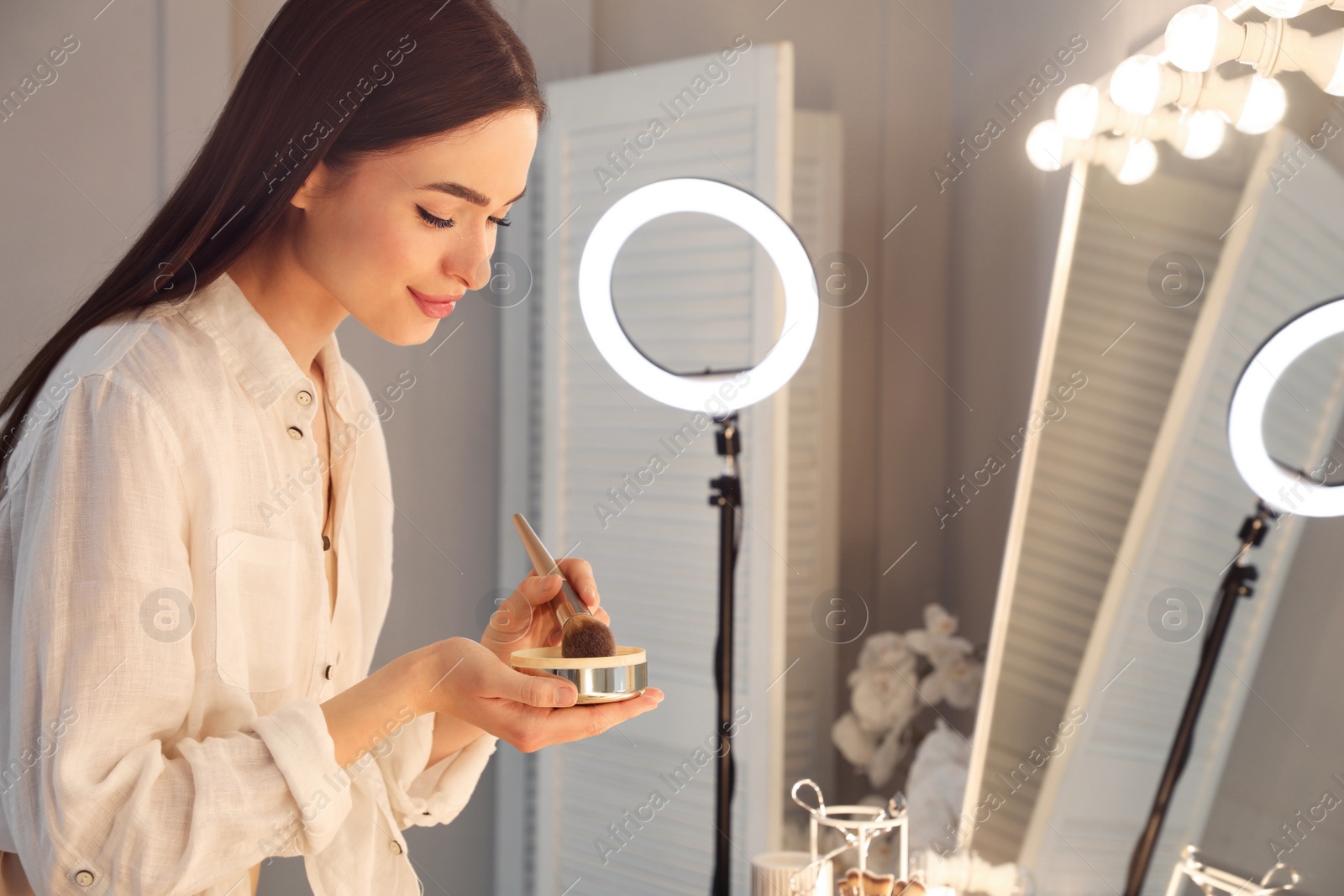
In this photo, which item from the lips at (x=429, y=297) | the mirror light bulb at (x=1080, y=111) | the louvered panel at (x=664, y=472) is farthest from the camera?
the louvered panel at (x=664, y=472)

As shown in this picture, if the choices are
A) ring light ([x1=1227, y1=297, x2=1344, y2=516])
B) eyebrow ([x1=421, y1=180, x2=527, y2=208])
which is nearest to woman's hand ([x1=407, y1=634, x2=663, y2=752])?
eyebrow ([x1=421, y1=180, x2=527, y2=208])

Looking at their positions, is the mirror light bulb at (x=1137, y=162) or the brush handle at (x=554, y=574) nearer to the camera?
the brush handle at (x=554, y=574)

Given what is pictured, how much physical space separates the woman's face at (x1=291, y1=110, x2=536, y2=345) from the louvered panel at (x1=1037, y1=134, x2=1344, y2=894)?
695 millimetres

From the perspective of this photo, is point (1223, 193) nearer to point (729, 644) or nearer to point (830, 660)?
point (729, 644)

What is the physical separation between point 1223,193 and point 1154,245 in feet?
0.37

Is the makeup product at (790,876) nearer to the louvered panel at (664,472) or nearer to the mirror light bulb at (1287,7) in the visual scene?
the louvered panel at (664,472)

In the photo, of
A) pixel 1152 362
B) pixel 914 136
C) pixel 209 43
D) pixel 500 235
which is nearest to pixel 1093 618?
pixel 1152 362

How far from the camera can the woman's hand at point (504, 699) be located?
0.66 m

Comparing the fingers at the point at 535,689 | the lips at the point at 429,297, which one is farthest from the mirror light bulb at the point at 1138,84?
the fingers at the point at 535,689

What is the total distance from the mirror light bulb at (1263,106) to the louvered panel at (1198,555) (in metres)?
0.06

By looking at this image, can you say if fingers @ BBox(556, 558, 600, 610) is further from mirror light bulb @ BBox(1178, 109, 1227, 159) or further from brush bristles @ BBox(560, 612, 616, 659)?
mirror light bulb @ BBox(1178, 109, 1227, 159)

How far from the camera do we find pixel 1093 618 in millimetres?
1156

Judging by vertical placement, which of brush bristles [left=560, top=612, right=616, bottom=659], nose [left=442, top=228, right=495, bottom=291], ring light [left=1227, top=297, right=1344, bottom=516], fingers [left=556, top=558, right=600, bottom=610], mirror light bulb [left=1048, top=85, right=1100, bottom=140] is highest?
mirror light bulb [left=1048, top=85, right=1100, bottom=140]

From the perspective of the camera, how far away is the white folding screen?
1480 mm
